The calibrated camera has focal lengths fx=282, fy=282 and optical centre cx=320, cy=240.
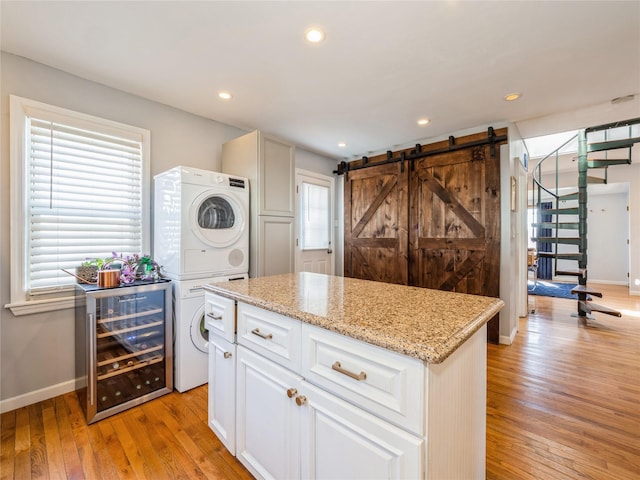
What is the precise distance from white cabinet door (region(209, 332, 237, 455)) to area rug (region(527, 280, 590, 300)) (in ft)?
20.1

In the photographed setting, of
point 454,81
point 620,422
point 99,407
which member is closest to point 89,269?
point 99,407

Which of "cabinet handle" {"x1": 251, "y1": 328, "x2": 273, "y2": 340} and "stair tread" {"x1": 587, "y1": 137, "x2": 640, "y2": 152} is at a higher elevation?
"stair tread" {"x1": 587, "y1": 137, "x2": 640, "y2": 152}

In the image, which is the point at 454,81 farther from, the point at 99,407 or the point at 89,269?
the point at 99,407

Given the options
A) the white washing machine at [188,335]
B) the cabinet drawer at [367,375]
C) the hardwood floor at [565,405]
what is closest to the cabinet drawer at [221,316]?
the cabinet drawer at [367,375]

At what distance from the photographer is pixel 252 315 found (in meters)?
1.37

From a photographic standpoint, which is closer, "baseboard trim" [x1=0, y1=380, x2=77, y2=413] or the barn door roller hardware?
"baseboard trim" [x1=0, y1=380, x2=77, y2=413]

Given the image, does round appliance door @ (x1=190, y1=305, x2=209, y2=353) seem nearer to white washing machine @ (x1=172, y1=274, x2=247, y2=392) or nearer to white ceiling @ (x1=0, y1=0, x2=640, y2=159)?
white washing machine @ (x1=172, y1=274, x2=247, y2=392)

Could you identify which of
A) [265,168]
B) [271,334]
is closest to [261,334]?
[271,334]

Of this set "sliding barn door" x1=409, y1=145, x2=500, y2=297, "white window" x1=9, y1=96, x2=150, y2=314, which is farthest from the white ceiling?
"sliding barn door" x1=409, y1=145, x2=500, y2=297

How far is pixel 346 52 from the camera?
195cm

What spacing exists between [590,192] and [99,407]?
9.45 m

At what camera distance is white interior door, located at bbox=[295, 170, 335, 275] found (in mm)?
4215

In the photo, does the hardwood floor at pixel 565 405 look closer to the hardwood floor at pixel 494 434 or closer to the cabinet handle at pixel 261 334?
the hardwood floor at pixel 494 434

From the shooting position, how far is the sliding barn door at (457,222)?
10.6 feet
